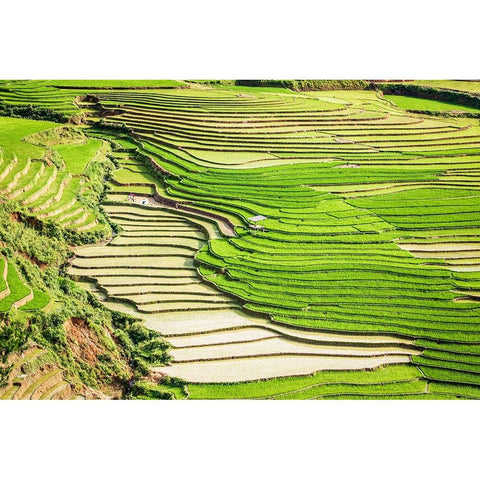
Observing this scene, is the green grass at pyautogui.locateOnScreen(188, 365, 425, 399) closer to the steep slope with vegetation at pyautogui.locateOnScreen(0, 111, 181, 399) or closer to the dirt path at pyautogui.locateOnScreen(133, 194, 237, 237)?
the steep slope with vegetation at pyautogui.locateOnScreen(0, 111, 181, 399)

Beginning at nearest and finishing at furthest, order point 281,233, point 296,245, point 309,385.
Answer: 1. point 309,385
2. point 296,245
3. point 281,233

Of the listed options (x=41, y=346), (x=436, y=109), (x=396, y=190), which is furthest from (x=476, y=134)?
(x=41, y=346)

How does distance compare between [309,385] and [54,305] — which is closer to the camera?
[309,385]

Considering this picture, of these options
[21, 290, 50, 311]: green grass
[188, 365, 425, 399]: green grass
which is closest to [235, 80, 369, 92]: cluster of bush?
[21, 290, 50, 311]: green grass

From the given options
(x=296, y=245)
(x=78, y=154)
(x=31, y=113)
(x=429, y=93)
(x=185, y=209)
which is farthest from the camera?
(x=429, y=93)

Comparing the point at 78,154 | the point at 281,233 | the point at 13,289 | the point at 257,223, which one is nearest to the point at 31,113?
the point at 78,154

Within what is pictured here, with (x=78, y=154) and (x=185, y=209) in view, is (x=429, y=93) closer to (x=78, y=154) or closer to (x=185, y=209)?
(x=185, y=209)

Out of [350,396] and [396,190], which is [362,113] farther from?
[350,396]

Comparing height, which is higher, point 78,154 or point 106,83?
point 106,83

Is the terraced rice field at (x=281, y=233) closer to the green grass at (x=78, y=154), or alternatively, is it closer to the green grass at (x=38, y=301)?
the green grass at (x=78, y=154)
